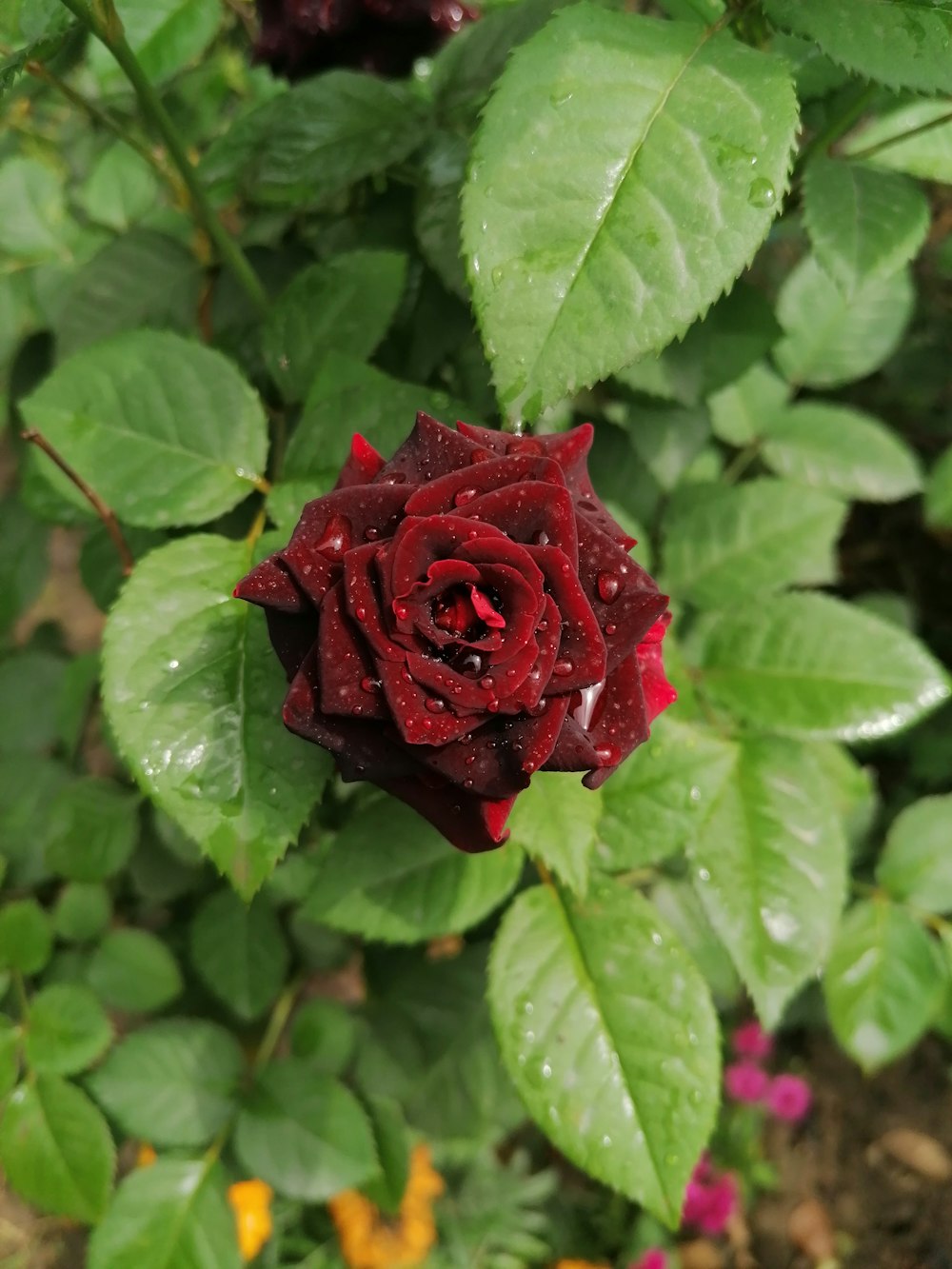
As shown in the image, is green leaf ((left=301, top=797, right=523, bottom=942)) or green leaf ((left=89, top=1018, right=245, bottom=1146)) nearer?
green leaf ((left=301, top=797, right=523, bottom=942))

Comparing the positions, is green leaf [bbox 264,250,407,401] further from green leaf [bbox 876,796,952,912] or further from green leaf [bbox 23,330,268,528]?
green leaf [bbox 876,796,952,912]

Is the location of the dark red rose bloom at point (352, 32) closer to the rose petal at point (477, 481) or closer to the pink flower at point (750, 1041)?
the rose petal at point (477, 481)

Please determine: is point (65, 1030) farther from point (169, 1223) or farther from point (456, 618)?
point (456, 618)

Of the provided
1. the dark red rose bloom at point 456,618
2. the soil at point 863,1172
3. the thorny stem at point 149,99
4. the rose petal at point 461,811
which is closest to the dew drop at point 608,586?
the dark red rose bloom at point 456,618

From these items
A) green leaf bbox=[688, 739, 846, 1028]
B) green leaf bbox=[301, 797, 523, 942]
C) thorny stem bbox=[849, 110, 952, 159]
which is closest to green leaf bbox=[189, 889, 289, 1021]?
green leaf bbox=[301, 797, 523, 942]

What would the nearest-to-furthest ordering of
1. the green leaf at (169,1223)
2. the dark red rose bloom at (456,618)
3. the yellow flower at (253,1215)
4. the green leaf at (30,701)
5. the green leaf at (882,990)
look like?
1. the dark red rose bloom at (456,618)
2. the green leaf at (169,1223)
3. the green leaf at (882,990)
4. the green leaf at (30,701)
5. the yellow flower at (253,1215)

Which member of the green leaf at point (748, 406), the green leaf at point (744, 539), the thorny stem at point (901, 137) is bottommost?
the green leaf at point (744, 539)
